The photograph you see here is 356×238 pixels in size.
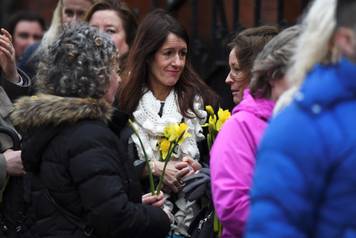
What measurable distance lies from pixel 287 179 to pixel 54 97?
5.45 ft

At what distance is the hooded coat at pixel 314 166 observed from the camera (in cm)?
250

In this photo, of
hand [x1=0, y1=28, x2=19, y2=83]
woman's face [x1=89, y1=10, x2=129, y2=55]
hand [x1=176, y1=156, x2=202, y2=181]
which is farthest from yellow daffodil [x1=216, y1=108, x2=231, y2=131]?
woman's face [x1=89, y1=10, x2=129, y2=55]

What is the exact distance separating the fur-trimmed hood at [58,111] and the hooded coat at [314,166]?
56.9 inches

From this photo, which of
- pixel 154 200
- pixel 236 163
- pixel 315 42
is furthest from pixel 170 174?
pixel 315 42

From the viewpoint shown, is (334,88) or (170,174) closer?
(334,88)

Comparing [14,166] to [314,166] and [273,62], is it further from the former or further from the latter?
[314,166]

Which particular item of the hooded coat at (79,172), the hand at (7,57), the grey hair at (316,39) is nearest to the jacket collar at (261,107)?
the hooded coat at (79,172)

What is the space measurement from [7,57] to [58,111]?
1265 millimetres

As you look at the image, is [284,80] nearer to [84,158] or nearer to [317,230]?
[84,158]

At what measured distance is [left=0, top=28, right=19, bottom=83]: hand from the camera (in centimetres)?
500

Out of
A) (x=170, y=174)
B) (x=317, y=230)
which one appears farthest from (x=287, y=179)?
(x=170, y=174)

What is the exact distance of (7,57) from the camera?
503 centimetres

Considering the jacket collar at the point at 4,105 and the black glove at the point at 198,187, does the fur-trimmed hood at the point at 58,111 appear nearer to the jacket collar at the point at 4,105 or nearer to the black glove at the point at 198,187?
the black glove at the point at 198,187

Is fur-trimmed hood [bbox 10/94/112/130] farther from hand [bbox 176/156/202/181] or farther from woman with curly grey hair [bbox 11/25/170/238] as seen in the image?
hand [bbox 176/156/202/181]
